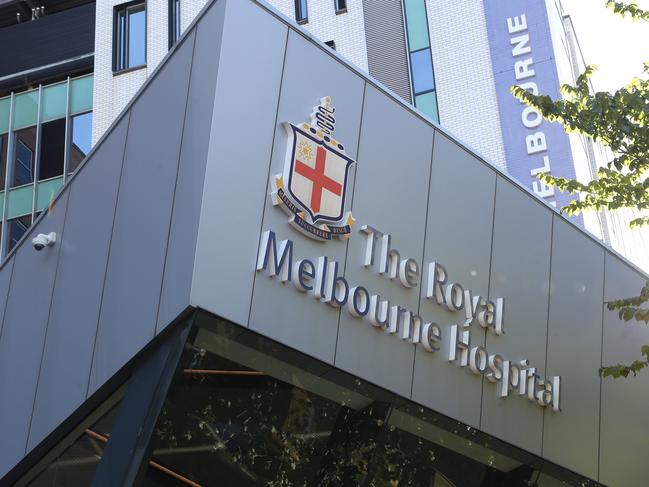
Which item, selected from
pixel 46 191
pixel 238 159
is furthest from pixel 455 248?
pixel 46 191

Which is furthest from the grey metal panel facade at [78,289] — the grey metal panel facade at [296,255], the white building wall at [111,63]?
the white building wall at [111,63]

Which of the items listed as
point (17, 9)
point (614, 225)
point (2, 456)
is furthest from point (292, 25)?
point (17, 9)

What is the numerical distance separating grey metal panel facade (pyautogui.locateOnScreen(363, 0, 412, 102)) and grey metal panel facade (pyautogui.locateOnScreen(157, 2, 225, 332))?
13.0 m

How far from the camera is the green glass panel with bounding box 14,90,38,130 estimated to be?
29.1m

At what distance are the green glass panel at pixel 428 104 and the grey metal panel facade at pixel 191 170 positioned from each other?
12556 mm

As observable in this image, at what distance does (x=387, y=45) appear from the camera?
23.9 m

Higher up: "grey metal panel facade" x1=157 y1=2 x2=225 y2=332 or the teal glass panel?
the teal glass panel

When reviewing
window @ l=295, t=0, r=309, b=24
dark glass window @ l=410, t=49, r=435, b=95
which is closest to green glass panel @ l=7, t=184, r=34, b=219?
window @ l=295, t=0, r=309, b=24

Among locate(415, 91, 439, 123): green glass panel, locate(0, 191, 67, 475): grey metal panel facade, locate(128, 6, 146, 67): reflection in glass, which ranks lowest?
locate(0, 191, 67, 475): grey metal panel facade

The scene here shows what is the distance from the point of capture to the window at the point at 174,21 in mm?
26219

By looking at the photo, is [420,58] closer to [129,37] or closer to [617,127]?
[129,37]

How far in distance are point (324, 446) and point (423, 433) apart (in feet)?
4.99

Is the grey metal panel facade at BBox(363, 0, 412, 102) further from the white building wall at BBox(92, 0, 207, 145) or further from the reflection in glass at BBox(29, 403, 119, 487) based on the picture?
the reflection in glass at BBox(29, 403, 119, 487)

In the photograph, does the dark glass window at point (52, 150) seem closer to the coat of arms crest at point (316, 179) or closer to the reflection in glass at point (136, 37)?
the reflection in glass at point (136, 37)
